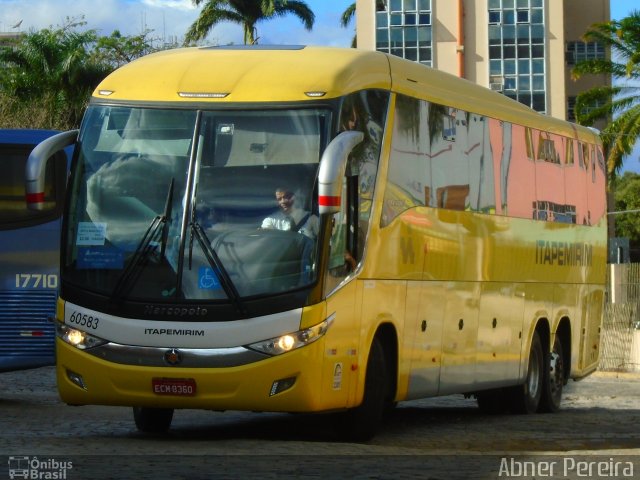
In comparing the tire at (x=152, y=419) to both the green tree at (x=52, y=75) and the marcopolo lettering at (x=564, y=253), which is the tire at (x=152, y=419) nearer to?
the marcopolo lettering at (x=564, y=253)

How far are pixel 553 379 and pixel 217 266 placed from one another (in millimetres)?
8892

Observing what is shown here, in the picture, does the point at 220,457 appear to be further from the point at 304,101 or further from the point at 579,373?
the point at 579,373

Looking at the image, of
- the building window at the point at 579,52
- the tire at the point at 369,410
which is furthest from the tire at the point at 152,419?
the building window at the point at 579,52

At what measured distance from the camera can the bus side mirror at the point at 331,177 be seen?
1174 centimetres

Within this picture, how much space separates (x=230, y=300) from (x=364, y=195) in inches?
68.1

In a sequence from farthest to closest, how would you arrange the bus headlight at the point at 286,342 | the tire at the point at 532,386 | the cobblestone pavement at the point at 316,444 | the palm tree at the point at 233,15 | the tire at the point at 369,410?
the palm tree at the point at 233,15 < the tire at the point at 532,386 < the tire at the point at 369,410 < the bus headlight at the point at 286,342 < the cobblestone pavement at the point at 316,444

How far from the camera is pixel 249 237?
1216 centimetres

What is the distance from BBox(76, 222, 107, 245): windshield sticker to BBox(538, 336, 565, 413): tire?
28.0 feet

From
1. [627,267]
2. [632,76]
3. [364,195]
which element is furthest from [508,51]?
[364,195]

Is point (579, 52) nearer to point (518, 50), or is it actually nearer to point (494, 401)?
point (518, 50)

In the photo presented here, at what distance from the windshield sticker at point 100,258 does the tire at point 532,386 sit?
7.66 meters

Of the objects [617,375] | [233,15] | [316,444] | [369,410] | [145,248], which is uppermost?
[233,15]

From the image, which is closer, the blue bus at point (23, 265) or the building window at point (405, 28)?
the blue bus at point (23, 265)

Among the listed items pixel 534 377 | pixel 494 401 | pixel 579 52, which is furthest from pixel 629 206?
pixel 494 401
